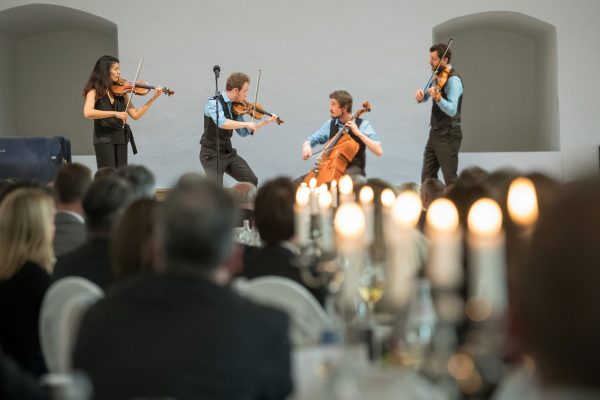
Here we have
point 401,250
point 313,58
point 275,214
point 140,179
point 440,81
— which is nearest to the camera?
point 401,250

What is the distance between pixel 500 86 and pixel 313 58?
2679 mm

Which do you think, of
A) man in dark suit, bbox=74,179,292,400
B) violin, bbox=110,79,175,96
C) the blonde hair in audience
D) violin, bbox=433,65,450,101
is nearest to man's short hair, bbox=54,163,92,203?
the blonde hair in audience

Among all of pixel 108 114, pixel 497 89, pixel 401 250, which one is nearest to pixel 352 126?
pixel 108 114

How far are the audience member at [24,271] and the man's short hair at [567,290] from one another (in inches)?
92.8

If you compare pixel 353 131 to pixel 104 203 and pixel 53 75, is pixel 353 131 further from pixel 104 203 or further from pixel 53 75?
pixel 104 203

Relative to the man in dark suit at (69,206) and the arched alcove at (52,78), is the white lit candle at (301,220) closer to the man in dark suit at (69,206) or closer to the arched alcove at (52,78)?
the man in dark suit at (69,206)

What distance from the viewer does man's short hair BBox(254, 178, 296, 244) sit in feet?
11.4

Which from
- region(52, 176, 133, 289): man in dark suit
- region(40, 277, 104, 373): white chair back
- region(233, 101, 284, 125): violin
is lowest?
region(40, 277, 104, 373): white chair back

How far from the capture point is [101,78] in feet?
28.8

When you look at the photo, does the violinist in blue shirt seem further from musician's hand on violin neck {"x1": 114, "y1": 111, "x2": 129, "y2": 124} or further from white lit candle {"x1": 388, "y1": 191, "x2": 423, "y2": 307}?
white lit candle {"x1": 388, "y1": 191, "x2": 423, "y2": 307}

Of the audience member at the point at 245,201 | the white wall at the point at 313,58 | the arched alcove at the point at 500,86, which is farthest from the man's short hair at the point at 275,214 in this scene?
the arched alcove at the point at 500,86

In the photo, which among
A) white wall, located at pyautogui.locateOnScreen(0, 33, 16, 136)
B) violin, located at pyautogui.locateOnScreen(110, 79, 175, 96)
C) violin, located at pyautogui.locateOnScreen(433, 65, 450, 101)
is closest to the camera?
violin, located at pyautogui.locateOnScreen(433, 65, 450, 101)

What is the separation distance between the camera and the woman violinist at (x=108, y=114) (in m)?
8.72

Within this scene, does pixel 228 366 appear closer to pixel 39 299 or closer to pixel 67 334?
pixel 67 334
